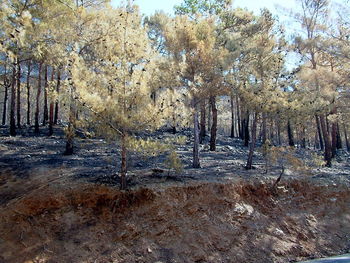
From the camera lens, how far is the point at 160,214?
7.38m

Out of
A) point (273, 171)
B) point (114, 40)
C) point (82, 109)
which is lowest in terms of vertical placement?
point (273, 171)

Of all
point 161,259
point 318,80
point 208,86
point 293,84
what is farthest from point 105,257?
point 318,80

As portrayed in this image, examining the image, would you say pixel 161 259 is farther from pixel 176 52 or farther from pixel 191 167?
pixel 176 52

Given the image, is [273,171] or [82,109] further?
[273,171]

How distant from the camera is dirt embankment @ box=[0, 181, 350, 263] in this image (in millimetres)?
6301

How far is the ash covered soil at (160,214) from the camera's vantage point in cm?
643

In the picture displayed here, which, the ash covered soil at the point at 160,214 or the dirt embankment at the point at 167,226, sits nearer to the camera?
the dirt embankment at the point at 167,226

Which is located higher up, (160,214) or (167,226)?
(160,214)

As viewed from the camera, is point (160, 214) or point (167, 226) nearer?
point (167, 226)

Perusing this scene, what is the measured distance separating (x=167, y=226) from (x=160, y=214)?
13.2 inches

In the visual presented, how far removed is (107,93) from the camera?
7148 mm

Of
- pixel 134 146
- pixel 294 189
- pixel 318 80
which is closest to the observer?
pixel 134 146

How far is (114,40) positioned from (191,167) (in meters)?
5.13

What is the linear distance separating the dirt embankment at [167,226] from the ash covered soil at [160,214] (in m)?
0.02
